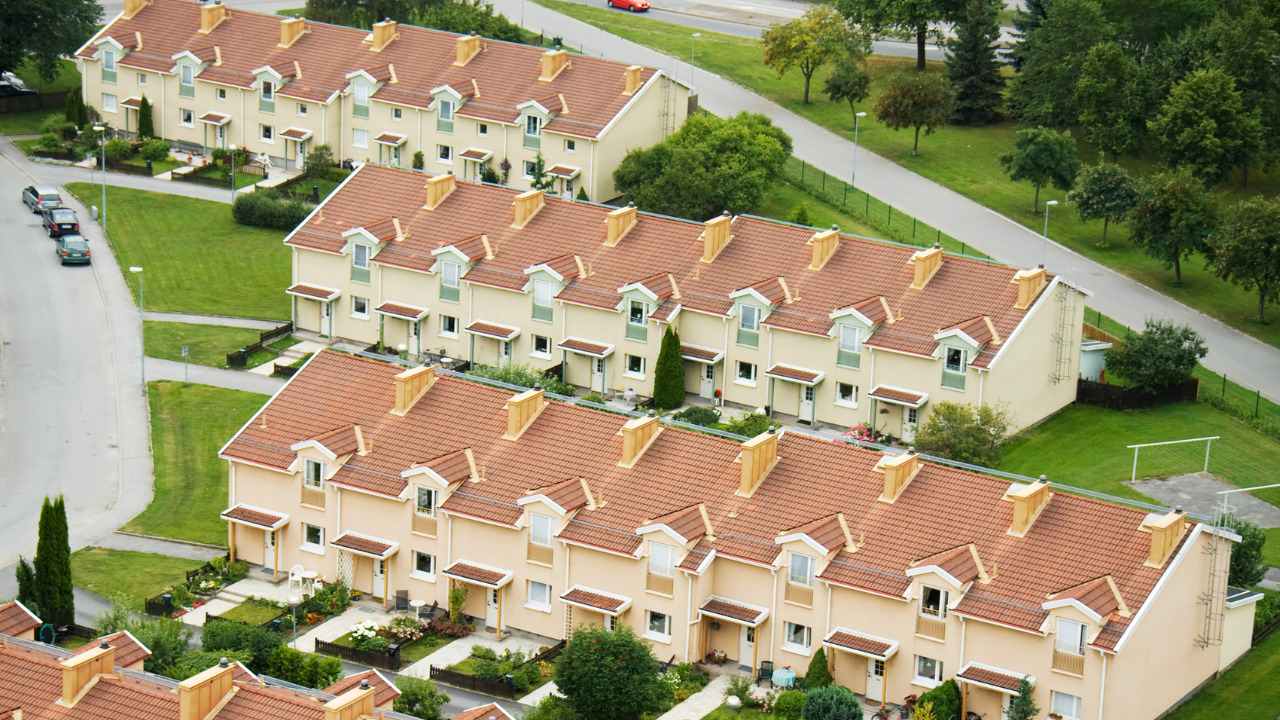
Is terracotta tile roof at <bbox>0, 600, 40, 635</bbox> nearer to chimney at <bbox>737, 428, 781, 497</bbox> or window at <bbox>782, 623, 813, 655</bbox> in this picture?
chimney at <bbox>737, 428, 781, 497</bbox>

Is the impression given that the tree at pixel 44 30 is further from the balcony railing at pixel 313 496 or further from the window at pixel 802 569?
the window at pixel 802 569

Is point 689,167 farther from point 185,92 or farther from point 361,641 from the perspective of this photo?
point 361,641

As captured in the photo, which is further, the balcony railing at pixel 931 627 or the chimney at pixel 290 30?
the chimney at pixel 290 30

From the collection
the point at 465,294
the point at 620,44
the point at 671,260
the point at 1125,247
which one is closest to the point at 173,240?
the point at 465,294

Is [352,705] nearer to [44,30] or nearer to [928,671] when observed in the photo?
[928,671]

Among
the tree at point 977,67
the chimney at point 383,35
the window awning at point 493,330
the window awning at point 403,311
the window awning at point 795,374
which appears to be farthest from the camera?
the tree at point 977,67

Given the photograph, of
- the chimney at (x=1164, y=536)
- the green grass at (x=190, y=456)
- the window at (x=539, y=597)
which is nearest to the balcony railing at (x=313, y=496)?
the green grass at (x=190, y=456)
